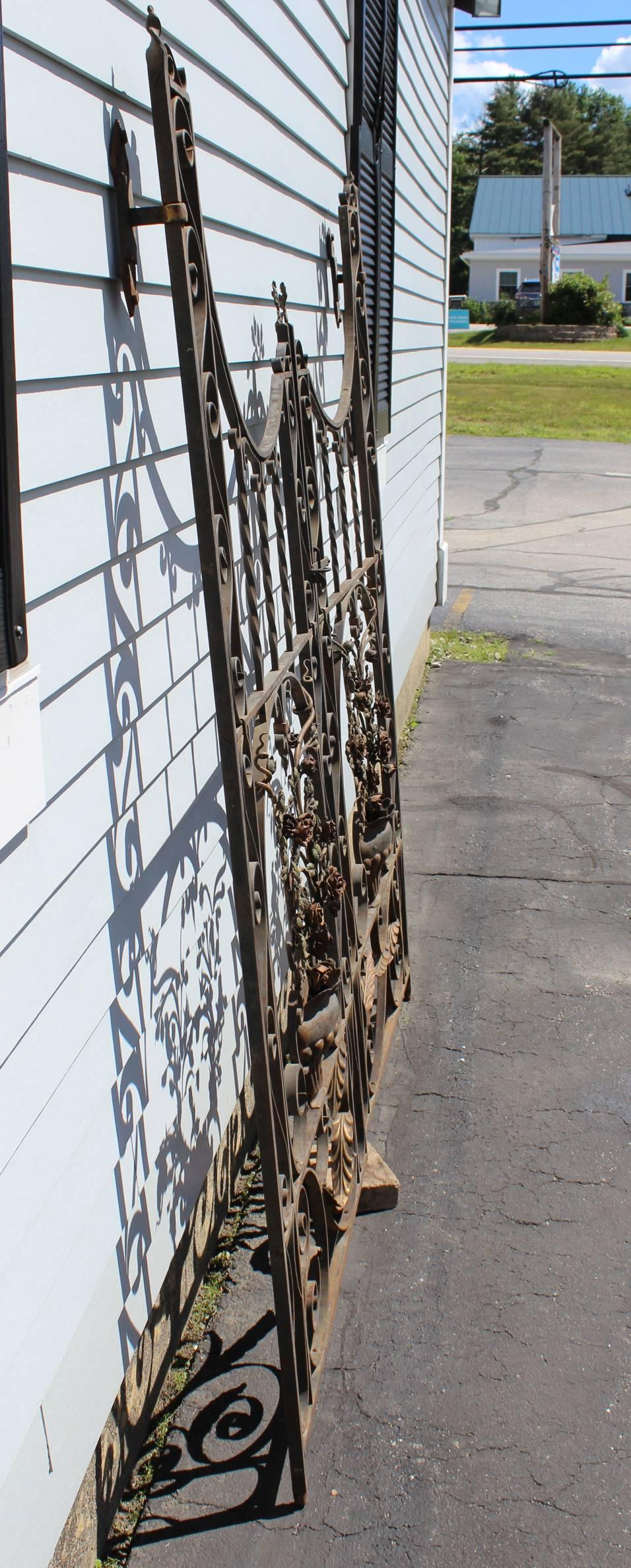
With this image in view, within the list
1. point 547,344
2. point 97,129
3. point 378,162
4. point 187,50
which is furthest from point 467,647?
point 547,344

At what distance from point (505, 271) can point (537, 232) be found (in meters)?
2.56

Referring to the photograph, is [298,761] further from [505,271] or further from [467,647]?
[505,271]

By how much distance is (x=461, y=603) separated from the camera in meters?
10.3

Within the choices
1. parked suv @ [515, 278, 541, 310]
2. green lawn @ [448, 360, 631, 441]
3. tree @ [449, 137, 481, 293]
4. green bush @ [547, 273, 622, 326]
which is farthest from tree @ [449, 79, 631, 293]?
green lawn @ [448, 360, 631, 441]

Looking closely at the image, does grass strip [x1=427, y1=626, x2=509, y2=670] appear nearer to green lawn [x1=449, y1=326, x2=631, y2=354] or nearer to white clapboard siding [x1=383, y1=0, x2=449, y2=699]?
white clapboard siding [x1=383, y1=0, x2=449, y2=699]

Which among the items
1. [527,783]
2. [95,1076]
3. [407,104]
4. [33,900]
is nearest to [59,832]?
[33,900]

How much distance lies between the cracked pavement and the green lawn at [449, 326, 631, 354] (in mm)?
34154

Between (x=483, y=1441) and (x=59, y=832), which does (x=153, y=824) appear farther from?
(x=483, y=1441)

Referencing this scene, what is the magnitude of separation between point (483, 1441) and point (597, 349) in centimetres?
3808

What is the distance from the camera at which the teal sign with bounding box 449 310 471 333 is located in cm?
4406

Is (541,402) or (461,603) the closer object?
(461,603)

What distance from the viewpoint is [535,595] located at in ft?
34.6

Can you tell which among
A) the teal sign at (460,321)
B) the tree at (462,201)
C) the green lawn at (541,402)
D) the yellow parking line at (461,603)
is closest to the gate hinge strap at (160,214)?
the yellow parking line at (461,603)

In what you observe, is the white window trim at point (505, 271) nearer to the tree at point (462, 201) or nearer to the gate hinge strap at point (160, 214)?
the tree at point (462, 201)
